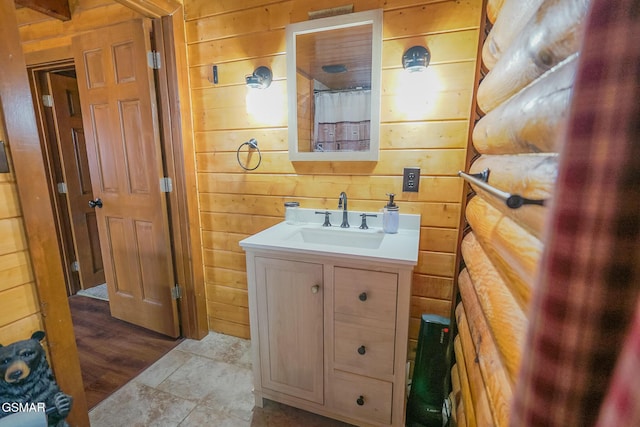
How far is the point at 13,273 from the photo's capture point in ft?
3.75

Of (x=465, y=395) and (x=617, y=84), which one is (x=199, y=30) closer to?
(x=617, y=84)

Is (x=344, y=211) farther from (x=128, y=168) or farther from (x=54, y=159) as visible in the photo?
(x=54, y=159)

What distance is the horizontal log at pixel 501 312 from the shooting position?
2.14 ft

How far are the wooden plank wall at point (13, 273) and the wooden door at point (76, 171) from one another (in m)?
1.95

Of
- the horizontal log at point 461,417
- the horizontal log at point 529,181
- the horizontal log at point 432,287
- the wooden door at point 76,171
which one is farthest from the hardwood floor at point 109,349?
the horizontal log at point 529,181

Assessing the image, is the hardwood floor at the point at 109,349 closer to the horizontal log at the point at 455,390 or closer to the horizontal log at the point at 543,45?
the horizontal log at the point at 455,390

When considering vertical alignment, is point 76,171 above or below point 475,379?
above

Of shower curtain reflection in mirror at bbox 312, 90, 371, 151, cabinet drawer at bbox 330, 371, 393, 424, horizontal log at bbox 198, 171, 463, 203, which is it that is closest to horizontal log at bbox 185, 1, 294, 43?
shower curtain reflection in mirror at bbox 312, 90, 371, 151

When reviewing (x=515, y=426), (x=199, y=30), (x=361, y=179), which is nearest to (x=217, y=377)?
(x=361, y=179)

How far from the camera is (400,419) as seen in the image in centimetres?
130

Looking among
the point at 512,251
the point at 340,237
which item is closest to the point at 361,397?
the point at 340,237

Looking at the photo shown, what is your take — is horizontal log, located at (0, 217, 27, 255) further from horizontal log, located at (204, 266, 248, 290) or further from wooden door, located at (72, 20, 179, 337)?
horizontal log, located at (204, 266, 248, 290)

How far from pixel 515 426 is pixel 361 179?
137cm

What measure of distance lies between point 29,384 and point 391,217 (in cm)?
164
